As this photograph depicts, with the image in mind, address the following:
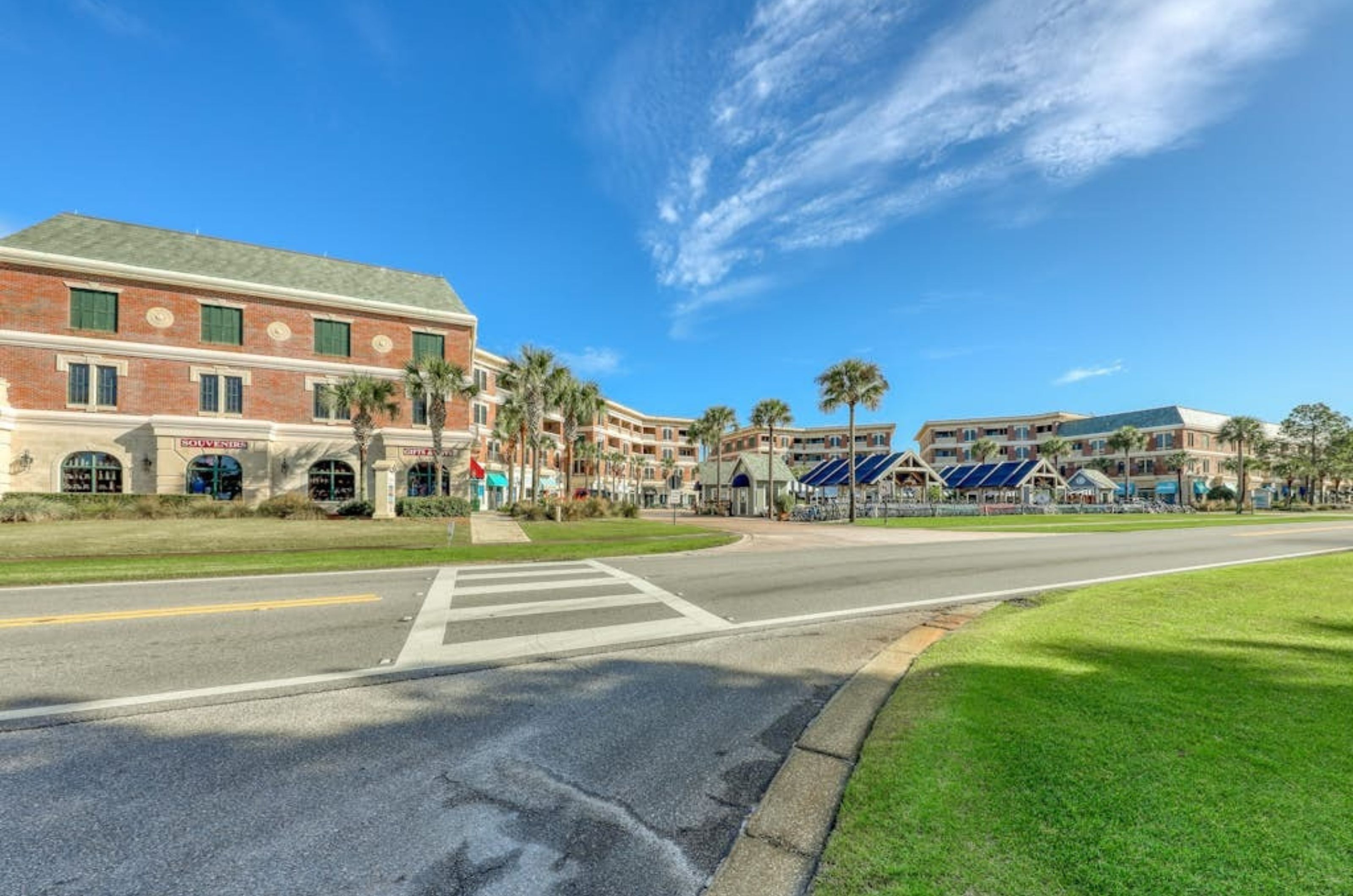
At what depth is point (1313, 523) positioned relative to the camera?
113ft

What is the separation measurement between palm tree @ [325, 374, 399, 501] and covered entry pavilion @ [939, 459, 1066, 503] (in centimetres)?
5167

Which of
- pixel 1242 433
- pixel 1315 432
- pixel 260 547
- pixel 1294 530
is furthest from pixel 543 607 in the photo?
pixel 1315 432

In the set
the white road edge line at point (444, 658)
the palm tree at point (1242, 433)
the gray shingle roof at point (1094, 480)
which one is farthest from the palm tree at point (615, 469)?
the palm tree at point (1242, 433)

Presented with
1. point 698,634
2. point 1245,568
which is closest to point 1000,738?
point 698,634

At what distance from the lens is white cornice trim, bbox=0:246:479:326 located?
24703 millimetres

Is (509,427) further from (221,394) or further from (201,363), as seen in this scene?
(201,363)

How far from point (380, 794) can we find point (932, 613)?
316 inches

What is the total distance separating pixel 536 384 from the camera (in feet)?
104

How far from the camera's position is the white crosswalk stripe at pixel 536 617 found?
6477 millimetres

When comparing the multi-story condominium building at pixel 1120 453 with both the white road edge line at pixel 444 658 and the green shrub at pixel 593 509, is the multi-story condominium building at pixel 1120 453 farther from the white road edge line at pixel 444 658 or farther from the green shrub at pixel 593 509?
the white road edge line at pixel 444 658

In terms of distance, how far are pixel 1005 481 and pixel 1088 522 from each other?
713 inches

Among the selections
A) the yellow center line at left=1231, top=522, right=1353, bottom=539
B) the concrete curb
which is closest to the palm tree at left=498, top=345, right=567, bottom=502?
the concrete curb

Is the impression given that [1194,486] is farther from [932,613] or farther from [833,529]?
[932,613]

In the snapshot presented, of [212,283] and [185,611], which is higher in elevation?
[212,283]
